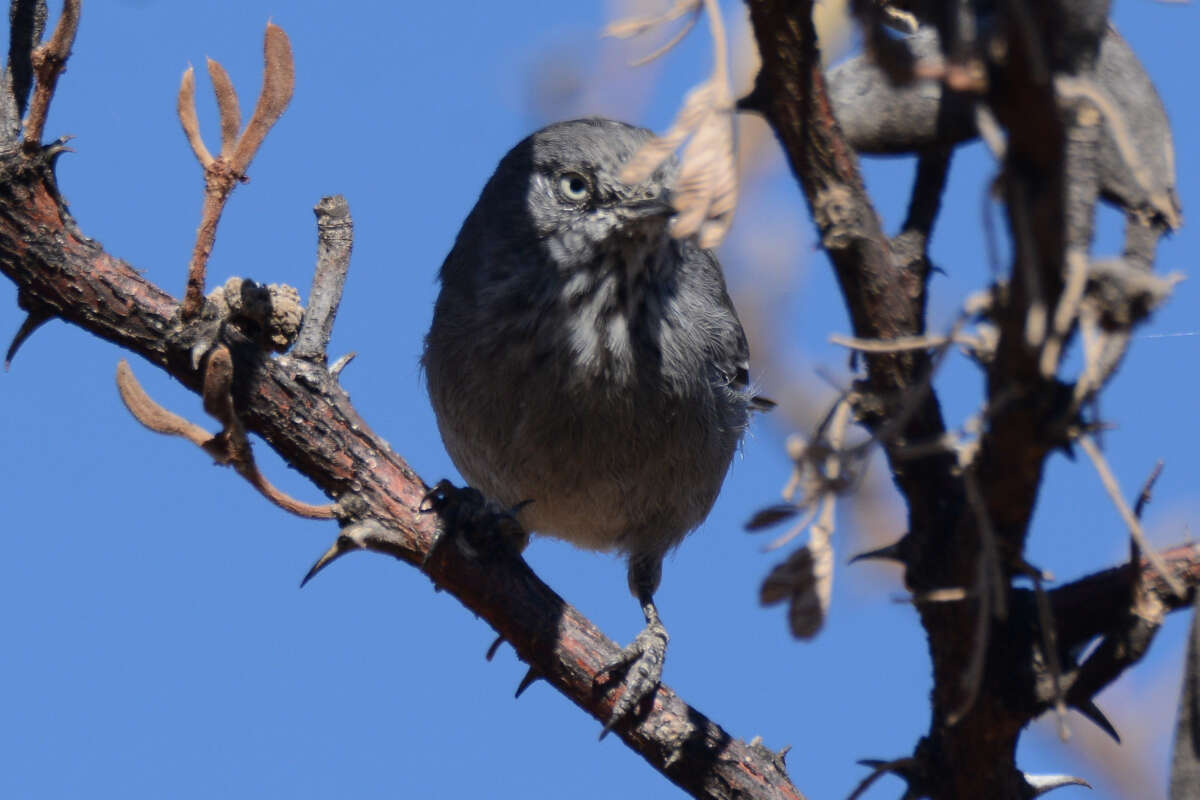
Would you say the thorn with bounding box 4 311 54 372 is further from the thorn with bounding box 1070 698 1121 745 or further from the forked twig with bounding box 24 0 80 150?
the thorn with bounding box 1070 698 1121 745

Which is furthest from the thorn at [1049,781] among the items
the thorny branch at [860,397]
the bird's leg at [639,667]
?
the bird's leg at [639,667]

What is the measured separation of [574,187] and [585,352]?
0.66 metres

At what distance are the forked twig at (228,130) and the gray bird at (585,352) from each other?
5.14 ft

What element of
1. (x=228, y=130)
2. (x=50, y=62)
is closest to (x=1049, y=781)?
(x=228, y=130)

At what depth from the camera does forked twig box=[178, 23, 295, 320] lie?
348 cm

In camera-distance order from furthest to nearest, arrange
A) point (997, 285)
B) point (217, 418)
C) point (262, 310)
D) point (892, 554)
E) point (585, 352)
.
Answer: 1. point (585, 352)
2. point (262, 310)
3. point (217, 418)
4. point (892, 554)
5. point (997, 285)

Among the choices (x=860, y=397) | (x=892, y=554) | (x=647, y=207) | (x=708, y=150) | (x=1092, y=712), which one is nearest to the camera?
(x=708, y=150)

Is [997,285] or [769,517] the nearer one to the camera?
[997,285]

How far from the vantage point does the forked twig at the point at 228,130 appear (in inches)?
137

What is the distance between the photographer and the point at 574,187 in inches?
200

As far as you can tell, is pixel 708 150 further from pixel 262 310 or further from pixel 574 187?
pixel 574 187

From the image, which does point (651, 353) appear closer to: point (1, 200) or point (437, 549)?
point (437, 549)

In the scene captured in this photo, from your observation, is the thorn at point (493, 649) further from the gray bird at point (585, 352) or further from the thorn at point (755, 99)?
the thorn at point (755, 99)

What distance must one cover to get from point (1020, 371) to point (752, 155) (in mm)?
3889
